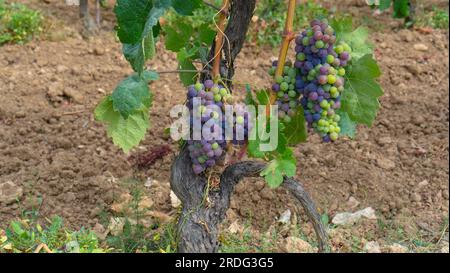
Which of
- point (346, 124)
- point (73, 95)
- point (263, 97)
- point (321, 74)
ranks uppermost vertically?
point (321, 74)

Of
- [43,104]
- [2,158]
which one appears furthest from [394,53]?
[2,158]

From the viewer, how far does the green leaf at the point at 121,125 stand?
9.42 feet

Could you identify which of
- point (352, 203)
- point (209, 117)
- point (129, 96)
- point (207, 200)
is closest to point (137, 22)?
point (129, 96)

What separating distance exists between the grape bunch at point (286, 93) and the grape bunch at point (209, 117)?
0.19m

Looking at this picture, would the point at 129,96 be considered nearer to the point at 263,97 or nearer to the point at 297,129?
the point at 263,97

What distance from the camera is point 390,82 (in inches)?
200

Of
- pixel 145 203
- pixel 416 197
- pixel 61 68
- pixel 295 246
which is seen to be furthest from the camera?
pixel 61 68

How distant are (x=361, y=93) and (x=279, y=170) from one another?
44cm

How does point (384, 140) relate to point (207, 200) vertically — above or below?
below

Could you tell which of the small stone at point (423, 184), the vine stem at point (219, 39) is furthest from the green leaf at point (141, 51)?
the small stone at point (423, 184)

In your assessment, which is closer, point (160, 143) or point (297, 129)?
point (297, 129)

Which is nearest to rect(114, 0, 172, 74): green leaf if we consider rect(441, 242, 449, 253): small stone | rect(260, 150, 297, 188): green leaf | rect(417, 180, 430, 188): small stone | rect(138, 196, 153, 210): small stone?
rect(260, 150, 297, 188): green leaf

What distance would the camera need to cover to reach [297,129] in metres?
2.93
